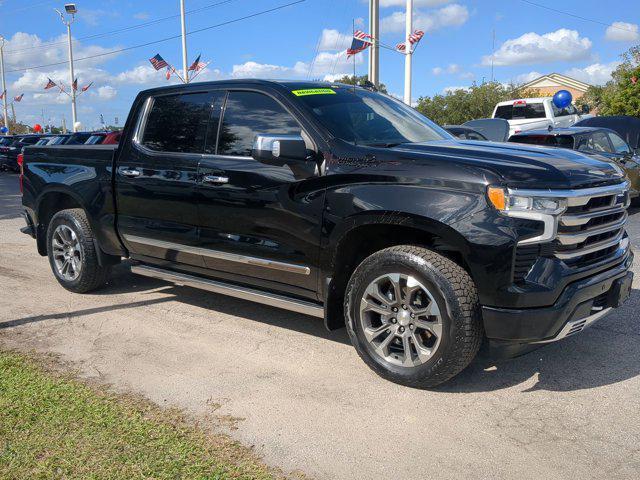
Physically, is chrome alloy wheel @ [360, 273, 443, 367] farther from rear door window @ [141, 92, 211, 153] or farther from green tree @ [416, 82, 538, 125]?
green tree @ [416, 82, 538, 125]

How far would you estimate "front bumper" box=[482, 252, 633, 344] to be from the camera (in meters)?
3.38

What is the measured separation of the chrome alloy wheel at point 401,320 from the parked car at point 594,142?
741cm

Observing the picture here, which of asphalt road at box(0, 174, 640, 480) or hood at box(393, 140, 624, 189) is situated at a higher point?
hood at box(393, 140, 624, 189)

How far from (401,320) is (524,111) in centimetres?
1710

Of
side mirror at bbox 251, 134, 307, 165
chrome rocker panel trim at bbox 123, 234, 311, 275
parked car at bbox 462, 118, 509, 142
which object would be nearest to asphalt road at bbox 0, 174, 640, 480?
chrome rocker panel trim at bbox 123, 234, 311, 275

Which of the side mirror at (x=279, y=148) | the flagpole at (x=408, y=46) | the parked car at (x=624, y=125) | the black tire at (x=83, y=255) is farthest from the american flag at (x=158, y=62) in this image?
the side mirror at (x=279, y=148)

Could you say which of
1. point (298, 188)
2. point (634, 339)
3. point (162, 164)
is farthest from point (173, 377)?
point (634, 339)

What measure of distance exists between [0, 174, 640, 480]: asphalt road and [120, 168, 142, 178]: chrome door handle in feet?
4.07

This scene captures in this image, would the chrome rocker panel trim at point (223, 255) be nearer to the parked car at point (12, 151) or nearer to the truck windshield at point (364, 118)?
the truck windshield at point (364, 118)

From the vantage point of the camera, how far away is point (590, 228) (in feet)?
12.0

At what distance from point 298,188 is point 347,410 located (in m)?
1.52

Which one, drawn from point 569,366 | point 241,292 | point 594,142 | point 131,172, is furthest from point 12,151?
point 569,366

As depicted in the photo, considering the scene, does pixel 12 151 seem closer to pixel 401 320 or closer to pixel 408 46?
pixel 408 46

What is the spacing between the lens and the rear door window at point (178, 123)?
4966 millimetres
